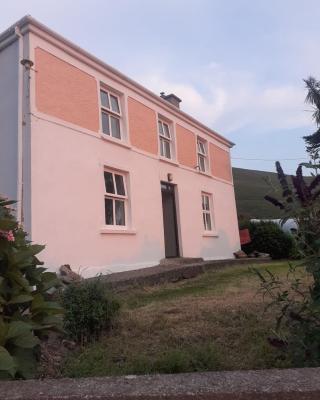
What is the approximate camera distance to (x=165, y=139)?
13.6 m

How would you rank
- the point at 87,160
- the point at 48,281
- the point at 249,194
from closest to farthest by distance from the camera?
the point at 48,281, the point at 87,160, the point at 249,194

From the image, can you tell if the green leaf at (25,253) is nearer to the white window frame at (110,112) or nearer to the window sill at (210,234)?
the white window frame at (110,112)

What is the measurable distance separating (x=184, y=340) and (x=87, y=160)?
6.31m

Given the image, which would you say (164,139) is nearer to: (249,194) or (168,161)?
(168,161)

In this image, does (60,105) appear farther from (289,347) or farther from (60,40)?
(289,347)

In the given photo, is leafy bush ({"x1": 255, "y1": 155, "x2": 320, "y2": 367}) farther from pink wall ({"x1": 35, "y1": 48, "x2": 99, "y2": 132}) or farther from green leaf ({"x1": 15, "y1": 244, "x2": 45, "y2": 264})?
pink wall ({"x1": 35, "y1": 48, "x2": 99, "y2": 132})

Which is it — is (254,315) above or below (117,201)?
below

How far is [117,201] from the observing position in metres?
10.7

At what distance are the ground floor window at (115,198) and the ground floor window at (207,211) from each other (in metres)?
5.09

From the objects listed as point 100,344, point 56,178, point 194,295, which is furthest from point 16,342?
point 56,178

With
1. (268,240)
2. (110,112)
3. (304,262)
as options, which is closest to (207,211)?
(268,240)

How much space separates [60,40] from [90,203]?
12.1 feet

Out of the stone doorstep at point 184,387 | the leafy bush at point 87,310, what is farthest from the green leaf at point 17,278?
the leafy bush at point 87,310

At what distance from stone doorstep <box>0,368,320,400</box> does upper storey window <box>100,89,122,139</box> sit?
30.5 feet
